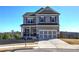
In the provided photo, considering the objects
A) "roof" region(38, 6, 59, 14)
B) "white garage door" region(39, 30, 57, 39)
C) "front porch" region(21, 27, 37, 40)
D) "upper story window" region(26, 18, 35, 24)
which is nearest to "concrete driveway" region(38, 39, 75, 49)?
"white garage door" region(39, 30, 57, 39)

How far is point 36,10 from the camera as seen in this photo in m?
9.55

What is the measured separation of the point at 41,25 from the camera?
976 cm

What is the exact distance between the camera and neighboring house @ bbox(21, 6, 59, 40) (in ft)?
31.7

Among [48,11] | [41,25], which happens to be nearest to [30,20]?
[41,25]

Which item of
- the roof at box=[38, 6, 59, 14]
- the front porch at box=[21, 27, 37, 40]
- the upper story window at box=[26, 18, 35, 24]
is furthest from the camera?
the upper story window at box=[26, 18, 35, 24]

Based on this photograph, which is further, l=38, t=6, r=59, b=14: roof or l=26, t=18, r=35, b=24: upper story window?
l=26, t=18, r=35, b=24: upper story window

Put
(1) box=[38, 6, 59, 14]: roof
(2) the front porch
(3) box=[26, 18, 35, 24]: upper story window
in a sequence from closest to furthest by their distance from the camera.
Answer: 1. (1) box=[38, 6, 59, 14]: roof
2. (2) the front porch
3. (3) box=[26, 18, 35, 24]: upper story window

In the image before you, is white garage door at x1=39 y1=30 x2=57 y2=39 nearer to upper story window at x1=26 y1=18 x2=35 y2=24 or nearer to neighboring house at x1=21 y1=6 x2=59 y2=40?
neighboring house at x1=21 y1=6 x2=59 y2=40

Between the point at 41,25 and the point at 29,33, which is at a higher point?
the point at 41,25

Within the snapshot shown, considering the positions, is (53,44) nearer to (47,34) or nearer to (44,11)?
(47,34)
